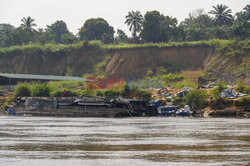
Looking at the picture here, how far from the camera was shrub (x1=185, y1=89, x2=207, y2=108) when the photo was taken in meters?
74.4

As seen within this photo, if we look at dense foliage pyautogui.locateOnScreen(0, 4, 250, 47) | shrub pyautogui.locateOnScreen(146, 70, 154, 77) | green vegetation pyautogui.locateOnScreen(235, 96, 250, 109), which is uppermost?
dense foliage pyautogui.locateOnScreen(0, 4, 250, 47)

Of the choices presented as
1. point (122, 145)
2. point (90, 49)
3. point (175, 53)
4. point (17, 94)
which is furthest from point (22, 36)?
A: point (122, 145)

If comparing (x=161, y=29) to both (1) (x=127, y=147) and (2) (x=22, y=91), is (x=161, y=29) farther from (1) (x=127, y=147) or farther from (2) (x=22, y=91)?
(1) (x=127, y=147)

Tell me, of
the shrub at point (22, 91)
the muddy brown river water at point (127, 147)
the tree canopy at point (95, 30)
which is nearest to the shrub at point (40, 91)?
the shrub at point (22, 91)

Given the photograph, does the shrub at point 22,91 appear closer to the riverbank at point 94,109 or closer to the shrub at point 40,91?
the shrub at point 40,91

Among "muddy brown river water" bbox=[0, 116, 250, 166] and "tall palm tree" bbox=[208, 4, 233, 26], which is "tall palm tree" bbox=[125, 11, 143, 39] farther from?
"muddy brown river water" bbox=[0, 116, 250, 166]

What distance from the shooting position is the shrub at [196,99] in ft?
244

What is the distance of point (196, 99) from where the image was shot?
245 ft

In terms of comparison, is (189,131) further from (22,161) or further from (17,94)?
(17,94)

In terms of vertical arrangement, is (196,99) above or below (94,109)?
above

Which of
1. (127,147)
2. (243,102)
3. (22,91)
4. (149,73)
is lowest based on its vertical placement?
(127,147)

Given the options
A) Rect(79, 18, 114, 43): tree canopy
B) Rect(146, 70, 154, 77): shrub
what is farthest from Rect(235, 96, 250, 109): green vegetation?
Rect(79, 18, 114, 43): tree canopy

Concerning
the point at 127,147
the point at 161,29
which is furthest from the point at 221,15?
the point at 127,147

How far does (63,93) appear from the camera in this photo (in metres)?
95.1
